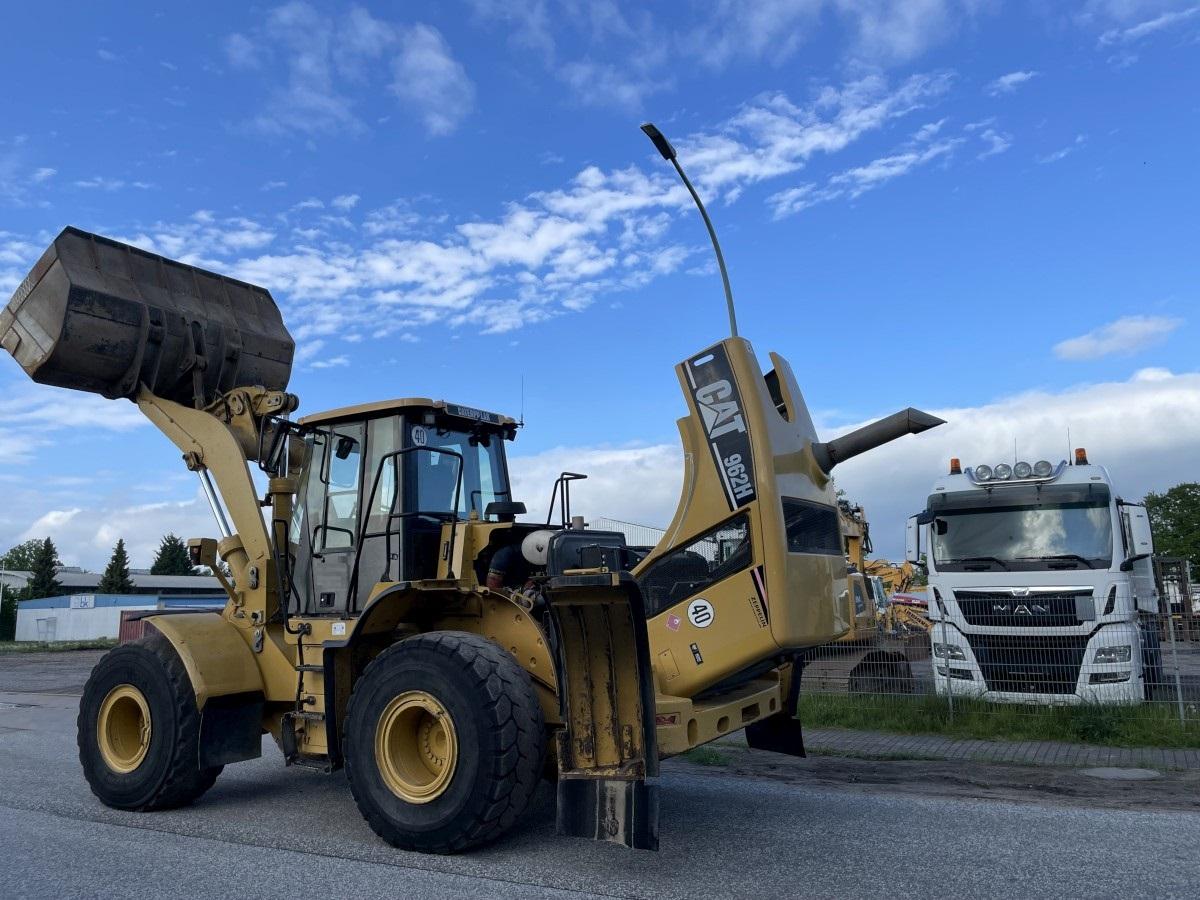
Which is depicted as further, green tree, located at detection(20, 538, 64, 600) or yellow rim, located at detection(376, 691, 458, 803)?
green tree, located at detection(20, 538, 64, 600)

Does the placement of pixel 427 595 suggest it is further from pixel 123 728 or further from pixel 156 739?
pixel 123 728

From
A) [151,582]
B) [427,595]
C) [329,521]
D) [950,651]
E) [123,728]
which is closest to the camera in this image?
[427,595]

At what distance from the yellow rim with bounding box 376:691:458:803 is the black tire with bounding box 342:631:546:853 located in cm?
4

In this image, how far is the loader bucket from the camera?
7617 millimetres

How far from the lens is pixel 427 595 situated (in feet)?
20.9

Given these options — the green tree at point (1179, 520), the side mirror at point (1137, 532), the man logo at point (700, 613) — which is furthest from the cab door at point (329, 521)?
the green tree at point (1179, 520)

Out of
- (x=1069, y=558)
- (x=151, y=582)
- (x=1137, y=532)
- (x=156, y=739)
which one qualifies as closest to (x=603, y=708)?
(x=156, y=739)

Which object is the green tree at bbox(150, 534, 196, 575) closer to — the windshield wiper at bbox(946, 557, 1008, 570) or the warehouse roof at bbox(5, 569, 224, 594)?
the warehouse roof at bbox(5, 569, 224, 594)

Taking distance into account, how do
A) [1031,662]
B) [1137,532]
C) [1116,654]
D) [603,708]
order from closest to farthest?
[603,708], [1116,654], [1031,662], [1137,532]

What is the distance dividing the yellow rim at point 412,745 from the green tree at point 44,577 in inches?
2834

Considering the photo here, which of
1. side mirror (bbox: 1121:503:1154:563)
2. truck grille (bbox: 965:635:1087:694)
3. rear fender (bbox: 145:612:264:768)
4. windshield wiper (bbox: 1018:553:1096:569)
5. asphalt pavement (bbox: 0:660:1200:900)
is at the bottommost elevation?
asphalt pavement (bbox: 0:660:1200:900)

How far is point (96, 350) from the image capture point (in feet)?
25.3

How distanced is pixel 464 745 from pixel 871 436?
2966mm

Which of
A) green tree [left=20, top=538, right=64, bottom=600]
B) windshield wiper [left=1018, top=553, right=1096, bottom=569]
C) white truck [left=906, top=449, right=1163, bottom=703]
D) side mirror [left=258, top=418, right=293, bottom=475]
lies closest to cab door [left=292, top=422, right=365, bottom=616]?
side mirror [left=258, top=418, right=293, bottom=475]
